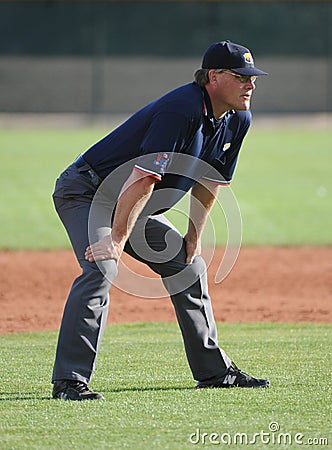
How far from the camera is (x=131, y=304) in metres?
8.61

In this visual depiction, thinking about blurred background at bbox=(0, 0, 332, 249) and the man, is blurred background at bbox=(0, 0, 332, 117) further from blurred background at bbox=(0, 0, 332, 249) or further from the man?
the man

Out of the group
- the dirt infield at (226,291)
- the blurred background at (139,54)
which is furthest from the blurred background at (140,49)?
the dirt infield at (226,291)

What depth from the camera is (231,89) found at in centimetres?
475

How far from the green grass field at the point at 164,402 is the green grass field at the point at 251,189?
5743 millimetres

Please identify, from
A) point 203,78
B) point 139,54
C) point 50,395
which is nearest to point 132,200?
point 203,78

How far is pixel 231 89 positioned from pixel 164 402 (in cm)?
162

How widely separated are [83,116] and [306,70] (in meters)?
8.67

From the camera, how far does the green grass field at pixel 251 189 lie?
12500mm

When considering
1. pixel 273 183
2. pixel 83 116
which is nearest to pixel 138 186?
pixel 273 183

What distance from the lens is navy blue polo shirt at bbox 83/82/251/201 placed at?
4570 mm

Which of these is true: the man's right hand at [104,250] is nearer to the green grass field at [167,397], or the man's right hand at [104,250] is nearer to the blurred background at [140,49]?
the green grass field at [167,397]

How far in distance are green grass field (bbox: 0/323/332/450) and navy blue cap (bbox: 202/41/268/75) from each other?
168 cm

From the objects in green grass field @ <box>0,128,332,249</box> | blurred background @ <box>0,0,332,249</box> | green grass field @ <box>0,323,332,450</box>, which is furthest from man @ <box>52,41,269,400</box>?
blurred background @ <box>0,0,332,249</box>

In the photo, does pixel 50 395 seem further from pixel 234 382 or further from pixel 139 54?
pixel 139 54
